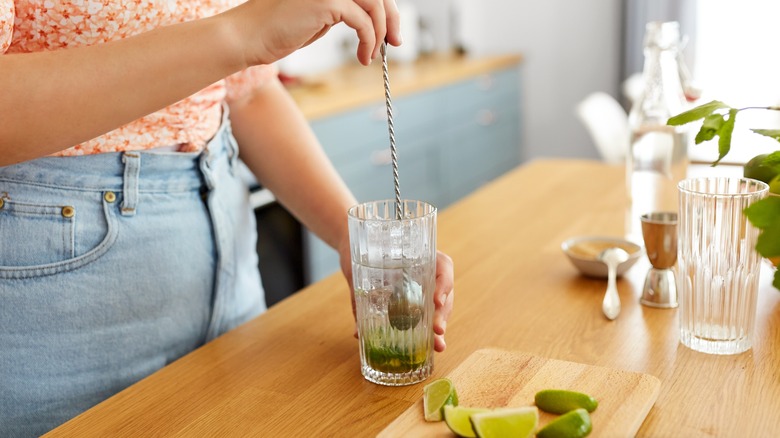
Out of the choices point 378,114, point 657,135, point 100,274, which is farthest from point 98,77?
point 378,114

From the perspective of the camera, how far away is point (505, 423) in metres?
0.68

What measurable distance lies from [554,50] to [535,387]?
385cm

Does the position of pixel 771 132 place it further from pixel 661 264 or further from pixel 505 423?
pixel 505 423

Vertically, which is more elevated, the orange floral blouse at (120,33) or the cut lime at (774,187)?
the orange floral blouse at (120,33)

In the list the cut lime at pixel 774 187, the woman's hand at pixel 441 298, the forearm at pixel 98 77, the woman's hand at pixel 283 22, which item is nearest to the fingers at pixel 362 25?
the woman's hand at pixel 283 22

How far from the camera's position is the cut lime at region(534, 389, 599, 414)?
0.72 metres

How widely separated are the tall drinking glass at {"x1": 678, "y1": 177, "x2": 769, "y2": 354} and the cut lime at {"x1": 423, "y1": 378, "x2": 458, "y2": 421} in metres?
0.30

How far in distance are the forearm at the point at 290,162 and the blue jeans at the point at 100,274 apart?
0.24ft

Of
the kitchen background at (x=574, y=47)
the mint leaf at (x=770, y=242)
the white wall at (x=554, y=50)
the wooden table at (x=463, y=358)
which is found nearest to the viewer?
the mint leaf at (x=770, y=242)

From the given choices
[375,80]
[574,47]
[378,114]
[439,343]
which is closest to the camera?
[439,343]

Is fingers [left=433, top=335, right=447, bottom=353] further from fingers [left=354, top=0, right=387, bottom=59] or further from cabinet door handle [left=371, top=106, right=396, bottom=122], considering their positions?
cabinet door handle [left=371, top=106, right=396, bottom=122]

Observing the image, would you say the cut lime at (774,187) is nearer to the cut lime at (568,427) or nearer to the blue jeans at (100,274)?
the cut lime at (568,427)

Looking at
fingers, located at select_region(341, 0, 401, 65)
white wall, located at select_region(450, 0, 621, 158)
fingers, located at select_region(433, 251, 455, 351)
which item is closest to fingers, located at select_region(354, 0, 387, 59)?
fingers, located at select_region(341, 0, 401, 65)

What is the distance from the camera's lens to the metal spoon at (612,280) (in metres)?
1.00
